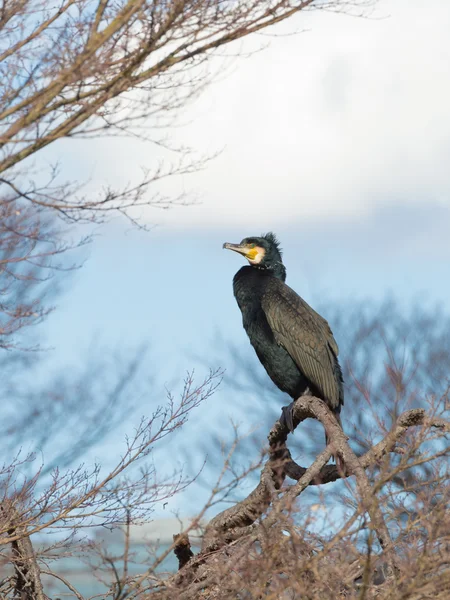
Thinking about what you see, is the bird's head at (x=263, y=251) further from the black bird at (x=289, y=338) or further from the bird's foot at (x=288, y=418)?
the bird's foot at (x=288, y=418)

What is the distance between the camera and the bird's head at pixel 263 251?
7.68 metres

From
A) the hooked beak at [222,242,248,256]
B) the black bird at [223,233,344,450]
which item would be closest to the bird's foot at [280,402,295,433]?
the black bird at [223,233,344,450]

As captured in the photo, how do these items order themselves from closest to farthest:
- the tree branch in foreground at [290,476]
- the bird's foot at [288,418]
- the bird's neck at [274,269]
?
the tree branch in foreground at [290,476], the bird's foot at [288,418], the bird's neck at [274,269]

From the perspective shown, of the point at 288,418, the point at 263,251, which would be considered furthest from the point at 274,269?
the point at 288,418

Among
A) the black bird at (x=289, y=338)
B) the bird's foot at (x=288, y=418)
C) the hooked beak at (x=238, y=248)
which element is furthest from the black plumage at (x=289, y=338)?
the bird's foot at (x=288, y=418)

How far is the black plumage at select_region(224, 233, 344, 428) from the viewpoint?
23.0ft

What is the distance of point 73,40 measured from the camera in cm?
469

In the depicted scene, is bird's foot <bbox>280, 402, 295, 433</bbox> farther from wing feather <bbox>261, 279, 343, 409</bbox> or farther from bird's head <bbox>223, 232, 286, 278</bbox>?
bird's head <bbox>223, 232, 286, 278</bbox>

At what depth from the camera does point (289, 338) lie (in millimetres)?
7051

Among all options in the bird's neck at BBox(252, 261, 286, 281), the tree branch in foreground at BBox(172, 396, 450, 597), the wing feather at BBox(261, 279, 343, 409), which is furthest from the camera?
the bird's neck at BBox(252, 261, 286, 281)

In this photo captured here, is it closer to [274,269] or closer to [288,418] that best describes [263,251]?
[274,269]

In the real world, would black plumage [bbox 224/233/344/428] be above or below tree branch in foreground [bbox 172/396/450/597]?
above

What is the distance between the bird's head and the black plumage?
135mm

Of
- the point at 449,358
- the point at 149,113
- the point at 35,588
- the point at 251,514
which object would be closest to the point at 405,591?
the point at 251,514
